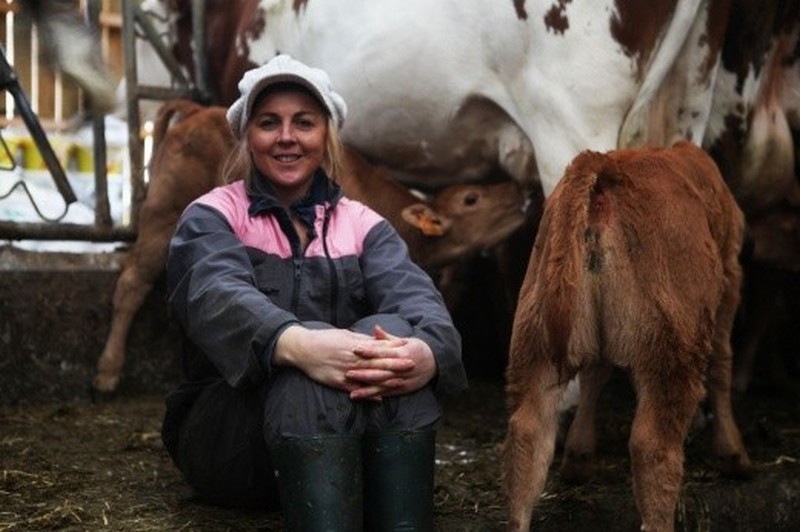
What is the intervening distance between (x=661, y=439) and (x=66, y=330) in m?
3.38

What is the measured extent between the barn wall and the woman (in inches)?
84.7

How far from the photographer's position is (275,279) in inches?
143

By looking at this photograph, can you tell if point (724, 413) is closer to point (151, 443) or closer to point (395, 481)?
point (395, 481)

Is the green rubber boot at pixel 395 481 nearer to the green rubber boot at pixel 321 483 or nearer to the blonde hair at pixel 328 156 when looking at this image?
the green rubber boot at pixel 321 483

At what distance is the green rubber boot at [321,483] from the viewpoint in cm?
321

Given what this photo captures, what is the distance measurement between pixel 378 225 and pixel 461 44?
6.12ft

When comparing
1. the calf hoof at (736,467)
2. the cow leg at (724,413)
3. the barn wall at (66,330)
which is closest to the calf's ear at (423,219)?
the barn wall at (66,330)

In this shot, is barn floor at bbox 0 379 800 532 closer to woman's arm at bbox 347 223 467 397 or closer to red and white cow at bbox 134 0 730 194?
woman's arm at bbox 347 223 467 397

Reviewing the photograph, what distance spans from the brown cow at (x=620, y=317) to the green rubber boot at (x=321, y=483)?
0.48 metres

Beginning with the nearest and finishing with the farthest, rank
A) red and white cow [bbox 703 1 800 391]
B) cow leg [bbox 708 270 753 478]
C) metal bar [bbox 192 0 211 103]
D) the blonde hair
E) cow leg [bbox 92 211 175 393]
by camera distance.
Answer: the blonde hair → cow leg [bbox 708 270 753 478] → red and white cow [bbox 703 1 800 391] → cow leg [bbox 92 211 175 393] → metal bar [bbox 192 0 211 103]

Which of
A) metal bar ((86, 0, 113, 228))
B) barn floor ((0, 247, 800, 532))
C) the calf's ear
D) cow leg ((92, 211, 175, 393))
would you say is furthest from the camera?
metal bar ((86, 0, 113, 228))

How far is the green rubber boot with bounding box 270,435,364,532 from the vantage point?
321 cm

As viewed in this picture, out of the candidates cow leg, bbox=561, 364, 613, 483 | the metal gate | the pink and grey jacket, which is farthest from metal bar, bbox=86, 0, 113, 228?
cow leg, bbox=561, 364, 613, 483

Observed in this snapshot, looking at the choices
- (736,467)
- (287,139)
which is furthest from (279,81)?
(736,467)
